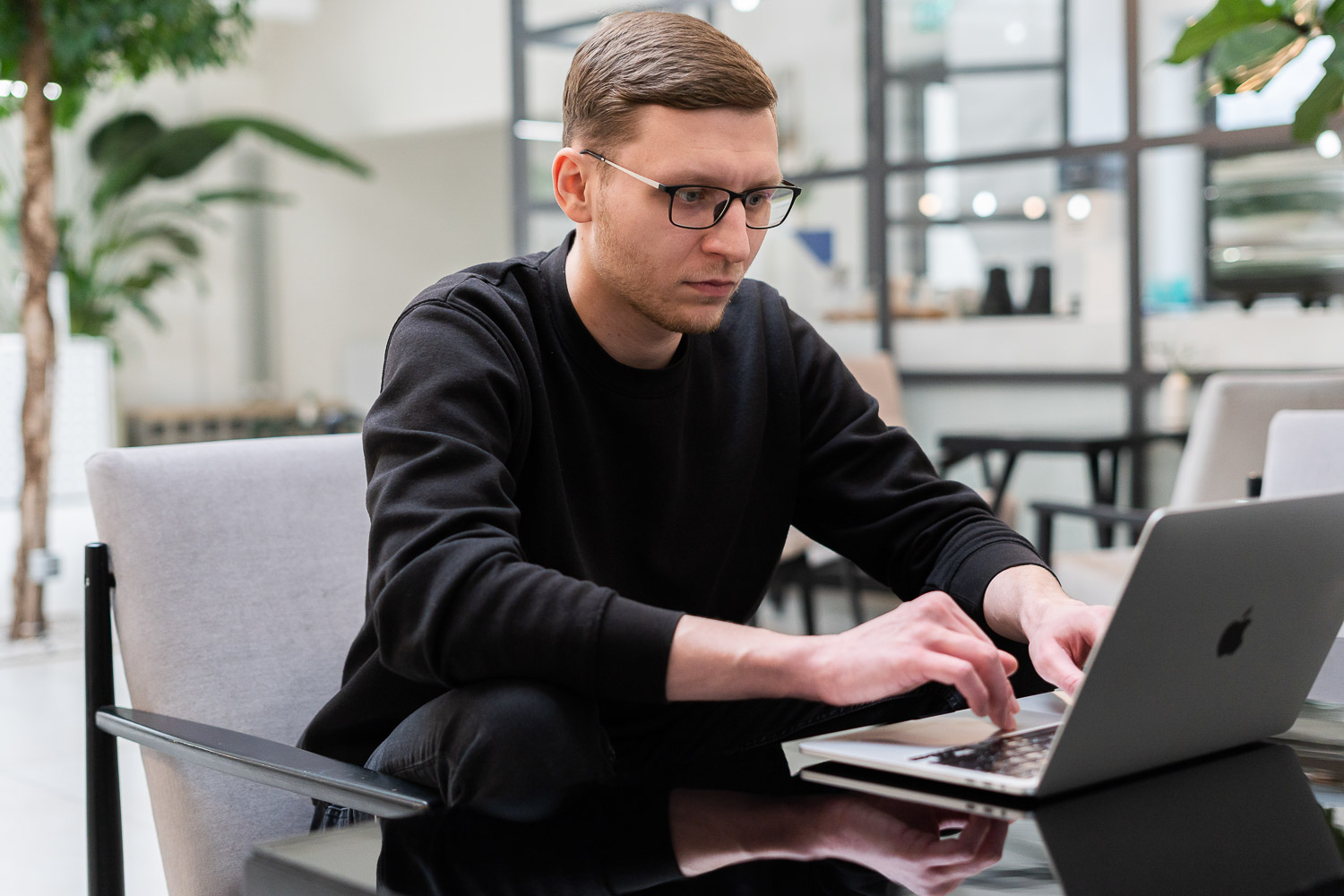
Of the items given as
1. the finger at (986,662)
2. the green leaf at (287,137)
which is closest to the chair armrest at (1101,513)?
the finger at (986,662)

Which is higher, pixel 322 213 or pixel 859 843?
pixel 322 213

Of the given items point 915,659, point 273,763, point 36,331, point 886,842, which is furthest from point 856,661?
point 36,331

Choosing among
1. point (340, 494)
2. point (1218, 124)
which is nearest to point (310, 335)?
point (1218, 124)

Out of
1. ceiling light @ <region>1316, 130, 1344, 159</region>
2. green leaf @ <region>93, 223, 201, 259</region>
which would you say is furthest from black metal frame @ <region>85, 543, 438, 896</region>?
green leaf @ <region>93, 223, 201, 259</region>

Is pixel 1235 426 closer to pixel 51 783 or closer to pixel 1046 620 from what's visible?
pixel 1046 620

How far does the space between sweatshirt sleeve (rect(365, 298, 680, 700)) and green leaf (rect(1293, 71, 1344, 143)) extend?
1196 millimetres

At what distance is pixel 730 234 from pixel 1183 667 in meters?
0.57

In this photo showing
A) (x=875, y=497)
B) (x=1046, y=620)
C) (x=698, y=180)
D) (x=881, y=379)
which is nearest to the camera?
(x=1046, y=620)

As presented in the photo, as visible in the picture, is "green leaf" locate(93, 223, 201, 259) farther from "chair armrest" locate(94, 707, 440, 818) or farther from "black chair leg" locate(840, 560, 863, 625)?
"chair armrest" locate(94, 707, 440, 818)

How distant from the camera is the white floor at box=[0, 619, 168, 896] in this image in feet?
7.77

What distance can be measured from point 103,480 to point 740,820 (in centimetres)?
79

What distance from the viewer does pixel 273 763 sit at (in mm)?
957

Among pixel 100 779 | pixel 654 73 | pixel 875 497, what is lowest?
pixel 100 779

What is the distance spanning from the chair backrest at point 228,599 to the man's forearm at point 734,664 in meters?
0.52
